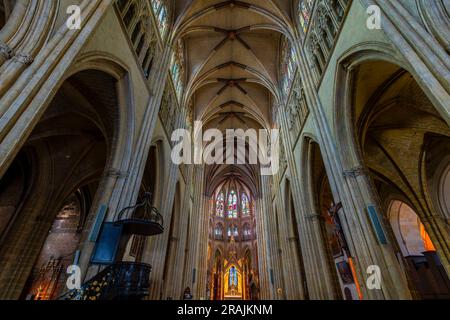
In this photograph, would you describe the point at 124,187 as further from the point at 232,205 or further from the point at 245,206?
the point at 245,206

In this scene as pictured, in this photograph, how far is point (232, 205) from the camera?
3844 cm

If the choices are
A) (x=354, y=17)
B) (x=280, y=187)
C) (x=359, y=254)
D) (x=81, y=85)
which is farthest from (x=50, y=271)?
(x=354, y=17)

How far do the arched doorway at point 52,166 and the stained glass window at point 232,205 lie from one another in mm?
25722

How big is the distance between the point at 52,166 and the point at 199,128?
11.5 m

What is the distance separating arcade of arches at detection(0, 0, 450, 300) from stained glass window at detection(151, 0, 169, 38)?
212 millimetres

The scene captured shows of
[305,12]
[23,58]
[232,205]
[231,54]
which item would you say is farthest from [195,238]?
[23,58]

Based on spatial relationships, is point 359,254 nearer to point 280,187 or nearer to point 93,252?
point 93,252

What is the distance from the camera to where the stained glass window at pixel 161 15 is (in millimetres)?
10773

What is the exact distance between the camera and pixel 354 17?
22.4 feet

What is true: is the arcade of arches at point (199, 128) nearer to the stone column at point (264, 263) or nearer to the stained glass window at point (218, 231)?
the stone column at point (264, 263)

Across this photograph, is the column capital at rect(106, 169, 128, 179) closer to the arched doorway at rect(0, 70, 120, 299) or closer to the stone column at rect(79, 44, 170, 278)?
the stone column at rect(79, 44, 170, 278)

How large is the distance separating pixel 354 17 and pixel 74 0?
780 cm

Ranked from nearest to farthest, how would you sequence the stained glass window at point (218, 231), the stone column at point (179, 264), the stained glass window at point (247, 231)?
1. the stone column at point (179, 264)
2. the stained glass window at point (218, 231)
3. the stained glass window at point (247, 231)

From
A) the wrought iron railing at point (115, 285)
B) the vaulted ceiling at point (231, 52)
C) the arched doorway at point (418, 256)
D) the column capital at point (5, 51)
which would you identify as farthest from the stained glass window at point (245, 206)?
the column capital at point (5, 51)
